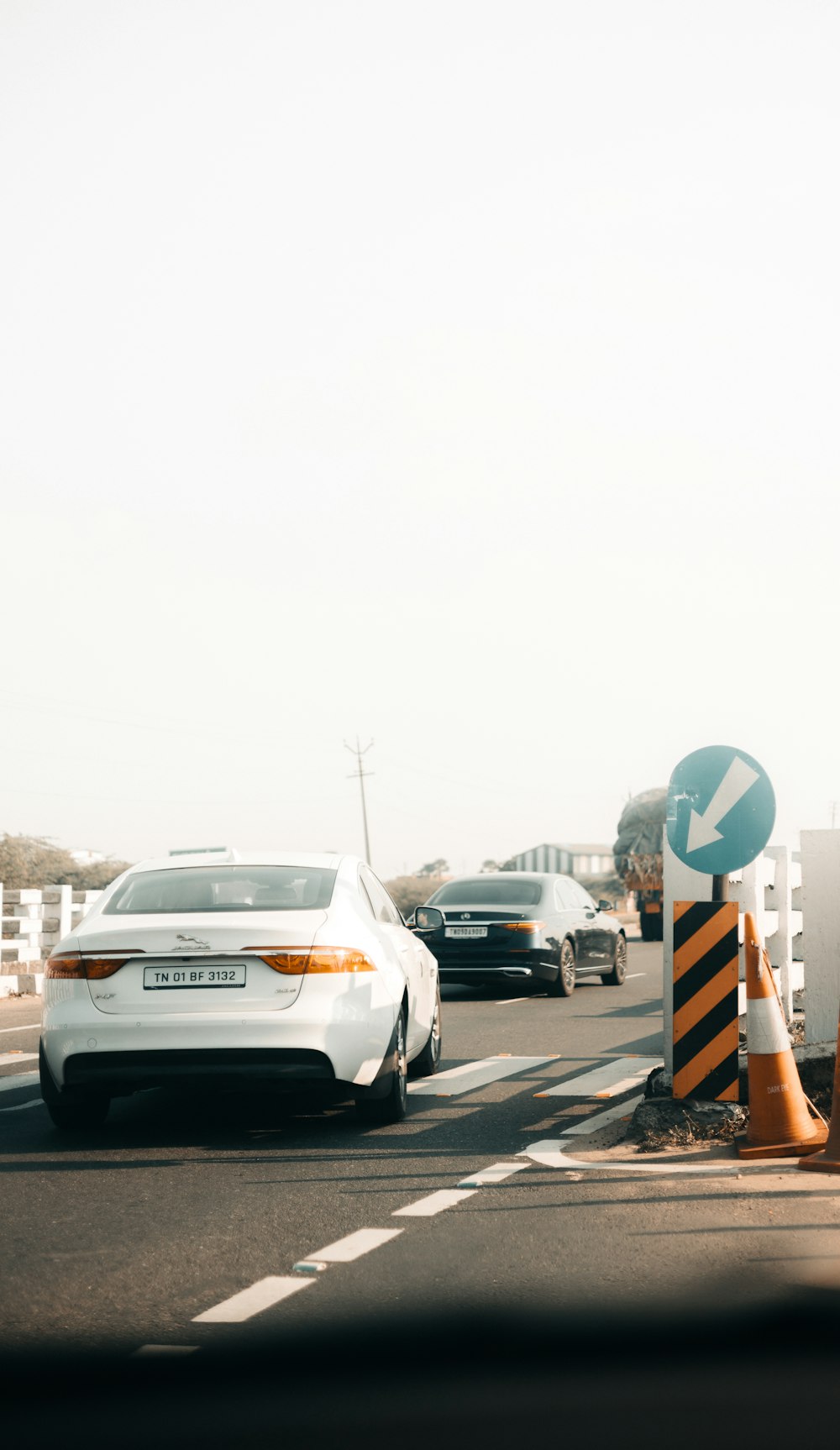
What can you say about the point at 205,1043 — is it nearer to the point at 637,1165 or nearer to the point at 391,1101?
the point at 391,1101

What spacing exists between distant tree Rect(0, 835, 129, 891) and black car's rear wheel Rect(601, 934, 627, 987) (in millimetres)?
18106

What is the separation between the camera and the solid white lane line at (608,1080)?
395 inches

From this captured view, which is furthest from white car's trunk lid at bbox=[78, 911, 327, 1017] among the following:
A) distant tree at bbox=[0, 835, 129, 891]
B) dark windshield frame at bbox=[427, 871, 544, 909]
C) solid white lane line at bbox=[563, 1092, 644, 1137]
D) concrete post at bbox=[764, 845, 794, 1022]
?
distant tree at bbox=[0, 835, 129, 891]

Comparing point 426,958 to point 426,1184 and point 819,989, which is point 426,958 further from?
point 426,1184

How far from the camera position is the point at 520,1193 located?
22.1ft

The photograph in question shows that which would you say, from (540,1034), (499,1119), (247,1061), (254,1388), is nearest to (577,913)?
(540,1034)

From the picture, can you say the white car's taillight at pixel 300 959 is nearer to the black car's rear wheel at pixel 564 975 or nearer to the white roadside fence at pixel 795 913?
the white roadside fence at pixel 795 913

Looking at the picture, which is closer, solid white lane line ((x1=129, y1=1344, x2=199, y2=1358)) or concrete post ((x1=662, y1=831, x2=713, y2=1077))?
solid white lane line ((x1=129, y1=1344, x2=199, y2=1358))

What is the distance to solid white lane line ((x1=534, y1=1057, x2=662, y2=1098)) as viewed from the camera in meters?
10.0

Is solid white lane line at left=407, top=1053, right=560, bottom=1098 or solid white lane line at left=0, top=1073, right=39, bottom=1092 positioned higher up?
solid white lane line at left=0, top=1073, right=39, bottom=1092

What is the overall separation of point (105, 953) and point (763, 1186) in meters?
3.47

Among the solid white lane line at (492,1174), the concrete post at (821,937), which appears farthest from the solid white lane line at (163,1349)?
the concrete post at (821,937)

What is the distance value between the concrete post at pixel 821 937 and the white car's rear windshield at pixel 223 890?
3.08 metres

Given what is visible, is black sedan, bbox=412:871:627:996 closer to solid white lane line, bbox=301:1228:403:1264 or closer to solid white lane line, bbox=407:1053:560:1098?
solid white lane line, bbox=407:1053:560:1098
